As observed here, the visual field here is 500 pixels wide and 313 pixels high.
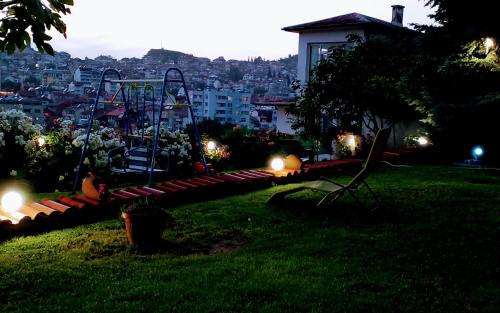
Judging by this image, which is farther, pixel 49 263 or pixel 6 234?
pixel 6 234

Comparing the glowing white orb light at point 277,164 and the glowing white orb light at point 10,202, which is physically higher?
the glowing white orb light at point 277,164

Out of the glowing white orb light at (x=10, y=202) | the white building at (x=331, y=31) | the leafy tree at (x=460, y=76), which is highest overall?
the white building at (x=331, y=31)

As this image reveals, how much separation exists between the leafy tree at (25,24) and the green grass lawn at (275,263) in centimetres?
200

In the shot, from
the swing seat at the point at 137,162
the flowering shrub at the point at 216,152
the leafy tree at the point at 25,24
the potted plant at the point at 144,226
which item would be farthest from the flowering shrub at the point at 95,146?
the leafy tree at the point at 25,24

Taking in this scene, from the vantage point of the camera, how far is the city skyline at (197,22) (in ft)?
55.4

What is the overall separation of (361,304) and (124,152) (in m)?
7.83

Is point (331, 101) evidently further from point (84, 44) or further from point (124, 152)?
point (84, 44)

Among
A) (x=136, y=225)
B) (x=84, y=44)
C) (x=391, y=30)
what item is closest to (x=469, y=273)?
(x=136, y=225)

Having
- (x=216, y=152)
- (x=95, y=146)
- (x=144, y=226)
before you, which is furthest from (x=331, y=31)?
(x=144, y=226)

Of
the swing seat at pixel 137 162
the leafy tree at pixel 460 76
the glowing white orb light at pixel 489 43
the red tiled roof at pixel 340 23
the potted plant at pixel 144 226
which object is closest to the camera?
the potted plant at pixel 144 226

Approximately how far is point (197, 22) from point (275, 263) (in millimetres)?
37229

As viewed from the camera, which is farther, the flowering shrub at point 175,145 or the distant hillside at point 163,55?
the distant hillside at point 163,55

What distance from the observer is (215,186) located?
28.0ft

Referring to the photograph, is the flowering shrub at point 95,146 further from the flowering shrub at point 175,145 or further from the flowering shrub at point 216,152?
the flowering shrub at point 216,152
